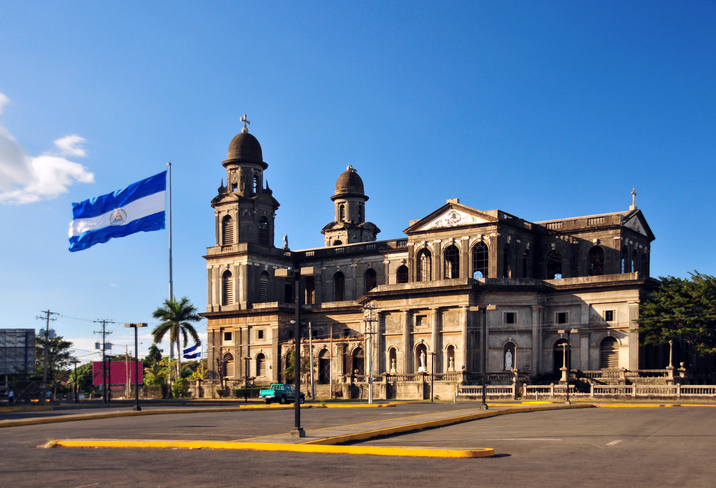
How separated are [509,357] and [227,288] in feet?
113

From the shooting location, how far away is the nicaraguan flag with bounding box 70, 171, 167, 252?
174ft

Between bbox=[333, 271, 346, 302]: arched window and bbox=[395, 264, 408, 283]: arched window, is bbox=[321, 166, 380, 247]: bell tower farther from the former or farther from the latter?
bbox=[395, 264, 408, 283]: arched window

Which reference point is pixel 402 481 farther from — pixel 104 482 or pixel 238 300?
pixel 238 300

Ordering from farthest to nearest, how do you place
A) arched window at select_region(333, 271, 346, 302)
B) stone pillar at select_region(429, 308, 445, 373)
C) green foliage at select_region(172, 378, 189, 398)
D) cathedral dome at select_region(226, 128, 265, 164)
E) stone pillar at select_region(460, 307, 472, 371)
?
arched window at select_region(333, 271, 346, 302), cathedral dome at select_region(226, 128, 265, 164), green foliage at select_region(172, 378, 189, 398), stone pillar at select_region(429, 308, 445, 373), stone pillar at select_region(460, 307, 472, 371)

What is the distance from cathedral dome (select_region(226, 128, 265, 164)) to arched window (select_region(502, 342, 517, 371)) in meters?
35.9

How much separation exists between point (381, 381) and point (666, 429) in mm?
42724

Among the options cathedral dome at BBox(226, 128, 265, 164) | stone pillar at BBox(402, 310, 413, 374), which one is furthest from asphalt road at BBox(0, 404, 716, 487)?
cathedral dome at BBox(226, 128, 265, 164)

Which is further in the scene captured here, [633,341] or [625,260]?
[625,260]

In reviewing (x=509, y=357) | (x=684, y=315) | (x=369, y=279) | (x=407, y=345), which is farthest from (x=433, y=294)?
(x=684, y=315)

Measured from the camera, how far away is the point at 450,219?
242ft

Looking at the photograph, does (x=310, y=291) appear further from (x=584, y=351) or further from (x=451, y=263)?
(x=584, y=351)

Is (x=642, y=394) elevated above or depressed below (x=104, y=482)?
below

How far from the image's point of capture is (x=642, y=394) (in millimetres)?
52781

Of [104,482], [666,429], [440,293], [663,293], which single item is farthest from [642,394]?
[104,482]
